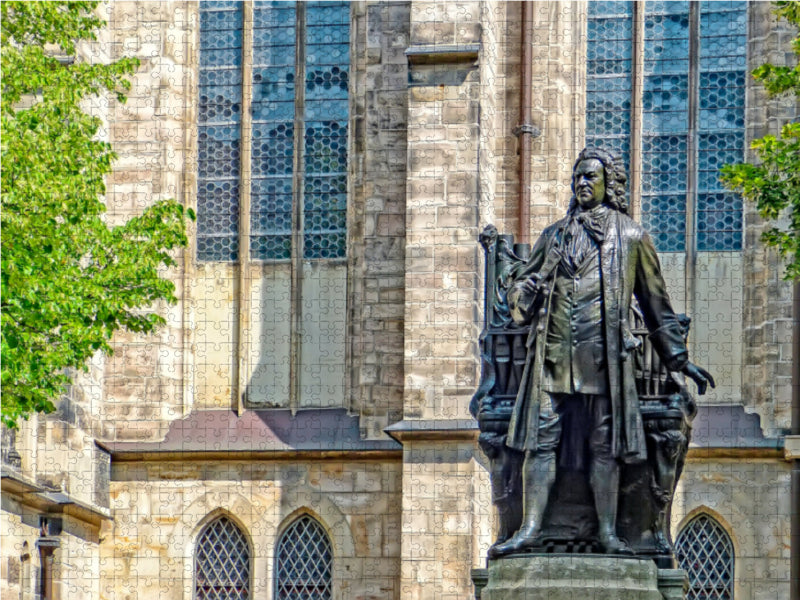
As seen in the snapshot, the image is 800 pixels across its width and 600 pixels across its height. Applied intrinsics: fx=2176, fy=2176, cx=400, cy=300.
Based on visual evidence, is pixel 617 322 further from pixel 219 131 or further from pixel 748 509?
pixel 219 131

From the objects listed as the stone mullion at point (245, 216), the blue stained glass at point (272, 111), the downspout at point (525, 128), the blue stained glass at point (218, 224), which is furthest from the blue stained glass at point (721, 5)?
the blue stained glass at point (218, 224)

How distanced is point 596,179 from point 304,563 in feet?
35.2

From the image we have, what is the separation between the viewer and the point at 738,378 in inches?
871

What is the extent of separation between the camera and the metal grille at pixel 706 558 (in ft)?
70.3

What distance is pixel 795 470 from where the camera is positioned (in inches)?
845

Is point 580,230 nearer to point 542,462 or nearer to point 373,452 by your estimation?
point 542,462

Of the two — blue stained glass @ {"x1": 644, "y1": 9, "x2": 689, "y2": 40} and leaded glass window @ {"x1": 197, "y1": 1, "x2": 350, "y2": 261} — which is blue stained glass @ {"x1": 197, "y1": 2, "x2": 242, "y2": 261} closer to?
leaded glass window @ {"x1": 197, "y1": 1, "x2": 350, "y2": 261}

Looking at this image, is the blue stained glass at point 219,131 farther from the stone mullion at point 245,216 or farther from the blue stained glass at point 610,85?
the blue stained glass at point 610,85

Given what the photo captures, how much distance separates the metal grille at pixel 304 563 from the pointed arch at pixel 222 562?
35cm

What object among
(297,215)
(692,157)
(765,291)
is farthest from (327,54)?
(765,291)

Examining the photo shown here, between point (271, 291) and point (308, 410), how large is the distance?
1.38m

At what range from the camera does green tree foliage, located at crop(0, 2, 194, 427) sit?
601 inches

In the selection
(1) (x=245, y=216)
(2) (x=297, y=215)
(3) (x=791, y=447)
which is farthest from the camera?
(1) (x=245, y=216)

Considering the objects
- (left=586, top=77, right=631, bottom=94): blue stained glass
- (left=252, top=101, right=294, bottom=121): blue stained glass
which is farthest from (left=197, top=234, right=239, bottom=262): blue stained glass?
(left=586, top=77, right=631, bottom=94): blue stained glass
